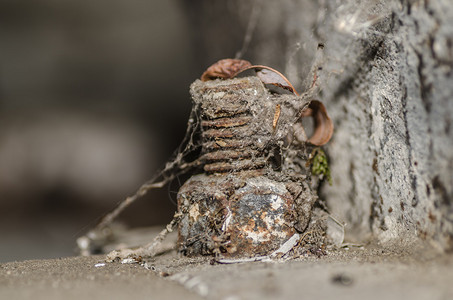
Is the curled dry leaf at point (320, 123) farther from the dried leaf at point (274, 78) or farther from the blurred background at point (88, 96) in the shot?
the blurred background at point (88, 96)

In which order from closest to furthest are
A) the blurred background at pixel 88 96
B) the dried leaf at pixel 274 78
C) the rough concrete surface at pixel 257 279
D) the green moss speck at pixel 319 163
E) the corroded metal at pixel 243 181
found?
the rough concrete surface at pixel 257 279 → the corroded metal at pixel 243 181 → the dried leaf at pixel 274 78 → the green moss speck at pixel 319 163 → the blurred background at pixel 88 96

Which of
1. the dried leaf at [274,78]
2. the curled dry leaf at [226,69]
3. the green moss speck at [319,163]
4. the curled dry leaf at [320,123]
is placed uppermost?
the curled dry leaf at [226,69]

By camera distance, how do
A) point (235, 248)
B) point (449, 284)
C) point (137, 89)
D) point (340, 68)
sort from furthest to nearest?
point (137, 89) < point (340, 68) < point (235, 248) < point (449, 284)

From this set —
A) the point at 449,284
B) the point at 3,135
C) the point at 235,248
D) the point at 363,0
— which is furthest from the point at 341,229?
the point at 3,135

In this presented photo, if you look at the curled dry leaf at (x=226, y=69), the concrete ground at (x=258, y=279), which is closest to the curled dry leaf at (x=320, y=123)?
the curled dry leaf at (x=226, y=69)

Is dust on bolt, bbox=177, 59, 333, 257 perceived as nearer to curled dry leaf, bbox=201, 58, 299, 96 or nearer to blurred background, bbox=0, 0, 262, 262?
curled dry leaf, bbox=201, 58, 299, 96

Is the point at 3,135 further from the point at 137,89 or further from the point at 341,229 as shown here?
the point at 341,229

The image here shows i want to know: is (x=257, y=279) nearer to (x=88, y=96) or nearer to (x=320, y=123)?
(x=320, y=123)
